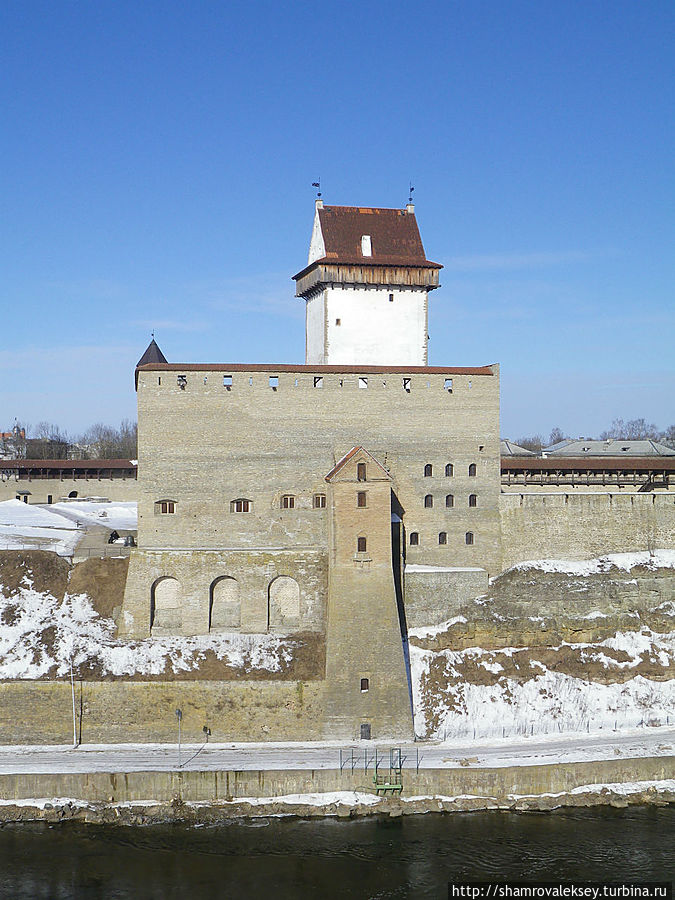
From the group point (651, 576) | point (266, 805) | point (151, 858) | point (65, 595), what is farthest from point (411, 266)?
point (151, 858)

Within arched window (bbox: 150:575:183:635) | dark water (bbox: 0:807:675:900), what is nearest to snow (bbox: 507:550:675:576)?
dark water (bbox: 0:807:675:900)

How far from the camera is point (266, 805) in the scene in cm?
2319

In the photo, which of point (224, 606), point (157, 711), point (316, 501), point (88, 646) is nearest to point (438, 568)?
point (316, 501)

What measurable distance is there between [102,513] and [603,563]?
66.3 feet

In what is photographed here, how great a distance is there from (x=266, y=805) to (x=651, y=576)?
49.5 feet

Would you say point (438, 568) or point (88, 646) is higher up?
point (438, 568)

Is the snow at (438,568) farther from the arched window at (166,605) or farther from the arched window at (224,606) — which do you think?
the arched window at (166,605)

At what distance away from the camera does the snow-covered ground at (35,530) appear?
3275 centimetres

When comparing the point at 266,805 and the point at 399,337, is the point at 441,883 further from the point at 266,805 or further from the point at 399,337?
the point at 399,337

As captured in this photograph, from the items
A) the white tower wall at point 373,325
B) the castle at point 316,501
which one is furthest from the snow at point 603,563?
the white tower wall at point 373,325

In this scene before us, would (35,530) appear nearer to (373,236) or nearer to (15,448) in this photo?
(373,236)

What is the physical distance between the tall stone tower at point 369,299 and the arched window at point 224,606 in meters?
8.53

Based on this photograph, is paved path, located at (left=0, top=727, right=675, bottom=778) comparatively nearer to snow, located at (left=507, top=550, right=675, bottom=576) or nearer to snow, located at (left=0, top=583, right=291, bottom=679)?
snow, located at (left=0, top=583, right=291, bottom=679)

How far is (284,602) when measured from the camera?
30.0m
